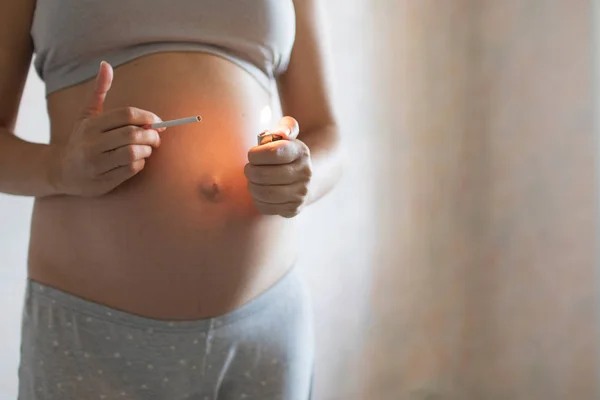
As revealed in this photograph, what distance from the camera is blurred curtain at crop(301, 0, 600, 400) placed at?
1.29 metres

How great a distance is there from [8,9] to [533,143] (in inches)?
42.6

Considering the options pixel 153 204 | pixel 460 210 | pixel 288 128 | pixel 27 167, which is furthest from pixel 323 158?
pixel 460 210

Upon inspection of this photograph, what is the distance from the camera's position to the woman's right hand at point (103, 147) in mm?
587

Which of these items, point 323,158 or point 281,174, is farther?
point 323,158

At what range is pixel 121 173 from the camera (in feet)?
2.00

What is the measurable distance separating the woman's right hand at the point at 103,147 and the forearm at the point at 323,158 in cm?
20

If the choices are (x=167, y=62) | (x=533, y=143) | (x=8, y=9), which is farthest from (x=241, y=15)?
(x=533, y=143)

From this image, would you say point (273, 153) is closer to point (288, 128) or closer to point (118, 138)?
point (288, 128)

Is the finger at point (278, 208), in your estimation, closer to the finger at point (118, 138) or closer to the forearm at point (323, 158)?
the forearm at point (323, 158)

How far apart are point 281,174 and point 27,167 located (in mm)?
267

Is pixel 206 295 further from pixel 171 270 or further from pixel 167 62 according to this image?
pixel 167 62

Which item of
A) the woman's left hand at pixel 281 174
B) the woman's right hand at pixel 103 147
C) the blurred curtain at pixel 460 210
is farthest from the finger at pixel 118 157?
the blurred curtain at pixel 460 210

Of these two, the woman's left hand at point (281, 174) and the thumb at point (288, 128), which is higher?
the thumb at point (288, 128)

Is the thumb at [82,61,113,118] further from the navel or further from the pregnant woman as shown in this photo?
the navel
